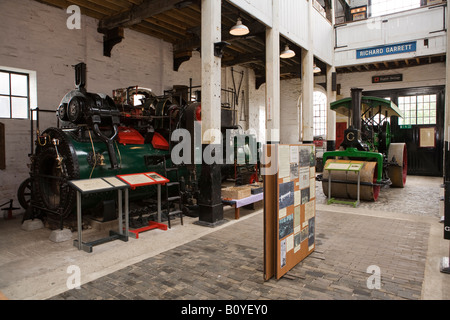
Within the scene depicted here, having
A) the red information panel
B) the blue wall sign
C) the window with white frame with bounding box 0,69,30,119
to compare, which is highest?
the blue wall sign

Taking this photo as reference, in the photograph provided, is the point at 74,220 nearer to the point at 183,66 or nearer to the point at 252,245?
the point at 252,245

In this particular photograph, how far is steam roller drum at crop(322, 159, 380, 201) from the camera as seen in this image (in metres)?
7.01

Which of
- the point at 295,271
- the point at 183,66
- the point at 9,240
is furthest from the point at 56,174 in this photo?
the point at 183,66

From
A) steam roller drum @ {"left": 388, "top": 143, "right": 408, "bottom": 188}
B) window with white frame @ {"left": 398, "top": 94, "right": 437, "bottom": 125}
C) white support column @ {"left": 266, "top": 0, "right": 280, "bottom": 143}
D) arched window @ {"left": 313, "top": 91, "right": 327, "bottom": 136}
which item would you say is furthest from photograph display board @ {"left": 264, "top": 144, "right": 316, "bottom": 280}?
arched window @ {"left": 313, "top": 91, "right": 327, "bottom": 136}

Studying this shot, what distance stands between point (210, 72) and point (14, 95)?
14.5 ft

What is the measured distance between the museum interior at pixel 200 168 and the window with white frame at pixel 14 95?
0.09 feet

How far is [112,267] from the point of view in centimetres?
363

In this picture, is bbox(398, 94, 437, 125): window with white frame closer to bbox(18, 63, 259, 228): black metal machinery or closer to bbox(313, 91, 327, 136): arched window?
bbox(313, 91, 327, 136): arched window

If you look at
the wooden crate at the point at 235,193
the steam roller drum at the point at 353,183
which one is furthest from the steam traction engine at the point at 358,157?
the wooden crate at the point at 235,193

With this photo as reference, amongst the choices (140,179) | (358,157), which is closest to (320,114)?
(358,157)

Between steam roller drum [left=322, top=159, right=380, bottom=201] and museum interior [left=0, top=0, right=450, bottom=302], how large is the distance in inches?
1.3

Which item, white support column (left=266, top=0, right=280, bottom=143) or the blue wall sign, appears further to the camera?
the blue wall sign

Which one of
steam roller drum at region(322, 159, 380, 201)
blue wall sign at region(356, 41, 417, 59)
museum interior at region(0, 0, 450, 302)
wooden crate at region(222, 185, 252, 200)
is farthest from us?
blue wall sign at region(356, 41, 417, 59)
